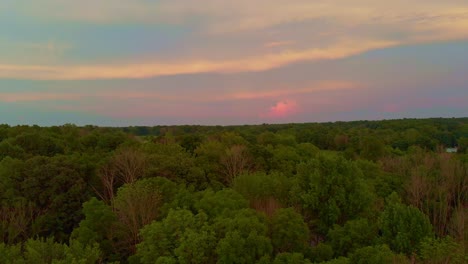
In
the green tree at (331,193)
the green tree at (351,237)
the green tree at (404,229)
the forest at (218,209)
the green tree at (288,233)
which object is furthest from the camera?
the green tree at (331,193)

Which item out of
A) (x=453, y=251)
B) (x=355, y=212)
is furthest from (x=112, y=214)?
(x=453, y=251)

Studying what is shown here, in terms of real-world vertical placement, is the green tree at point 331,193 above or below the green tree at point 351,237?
above

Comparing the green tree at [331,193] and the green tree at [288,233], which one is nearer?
the green tree at [288,233]

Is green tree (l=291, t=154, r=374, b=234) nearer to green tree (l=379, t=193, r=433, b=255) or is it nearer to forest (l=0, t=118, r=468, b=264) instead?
forest (l=0, t=118, r=468, b=264)

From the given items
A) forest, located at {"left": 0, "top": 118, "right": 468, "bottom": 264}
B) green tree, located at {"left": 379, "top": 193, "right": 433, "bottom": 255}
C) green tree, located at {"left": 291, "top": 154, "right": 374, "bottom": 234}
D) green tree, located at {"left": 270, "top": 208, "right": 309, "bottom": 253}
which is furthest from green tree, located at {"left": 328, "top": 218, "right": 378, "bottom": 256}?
green tree, located at {"left": 291, "top": 154, "right": 374, "bottom": 234}

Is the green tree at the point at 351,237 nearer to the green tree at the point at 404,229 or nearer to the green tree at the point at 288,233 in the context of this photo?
the green tree at the point at 404,229

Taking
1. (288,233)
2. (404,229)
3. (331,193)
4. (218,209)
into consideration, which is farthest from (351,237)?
(218,209)

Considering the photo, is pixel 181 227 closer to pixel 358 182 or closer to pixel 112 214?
pixel 112 214

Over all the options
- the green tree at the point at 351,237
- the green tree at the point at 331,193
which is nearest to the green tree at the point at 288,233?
the green tree at the point at 351,237

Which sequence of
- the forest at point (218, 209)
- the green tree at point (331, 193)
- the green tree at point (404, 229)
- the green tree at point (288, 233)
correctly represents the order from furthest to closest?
the green tree at point (331, 193) → the green tree at point (404, 229) → the green tree at point (288, 233) → the forest at point (218, 209)
